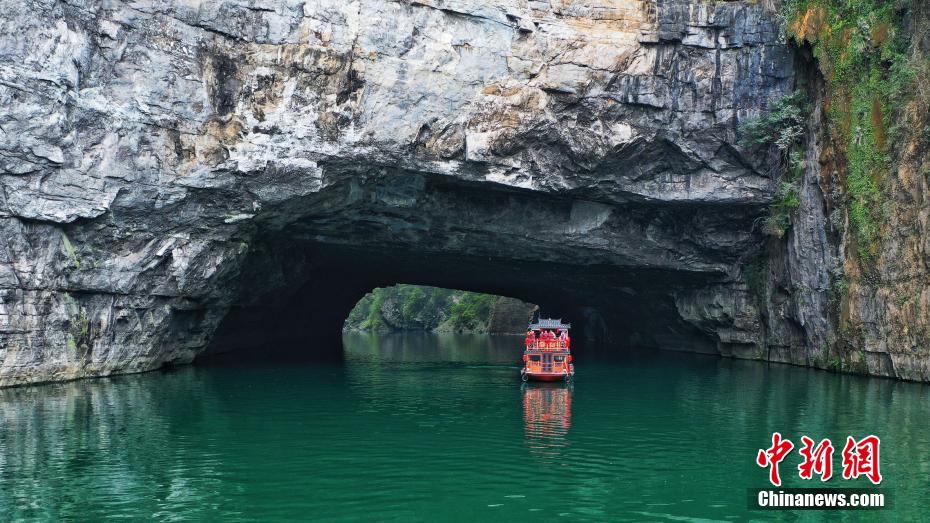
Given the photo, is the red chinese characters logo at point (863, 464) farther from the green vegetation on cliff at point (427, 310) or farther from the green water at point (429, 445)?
the green vegetation on cliff at point (427, 310)

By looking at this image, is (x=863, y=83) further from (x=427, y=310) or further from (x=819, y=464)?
(x=427, y=310)

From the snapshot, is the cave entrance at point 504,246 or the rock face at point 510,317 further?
the rock face at point 510,317

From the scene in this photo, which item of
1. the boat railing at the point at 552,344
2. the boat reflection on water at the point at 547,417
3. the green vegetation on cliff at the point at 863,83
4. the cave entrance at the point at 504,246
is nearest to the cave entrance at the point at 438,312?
the cave entrance at the point at 504,246

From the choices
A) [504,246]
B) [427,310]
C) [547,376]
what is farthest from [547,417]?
[427,310]

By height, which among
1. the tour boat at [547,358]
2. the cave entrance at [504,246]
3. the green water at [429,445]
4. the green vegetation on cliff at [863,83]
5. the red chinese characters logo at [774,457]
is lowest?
the green water at [429,445]

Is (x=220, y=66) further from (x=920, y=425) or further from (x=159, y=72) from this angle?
(x=920, y=425)

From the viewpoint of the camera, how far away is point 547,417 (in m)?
22.5

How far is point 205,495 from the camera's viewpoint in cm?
1404

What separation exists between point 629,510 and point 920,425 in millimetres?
11304

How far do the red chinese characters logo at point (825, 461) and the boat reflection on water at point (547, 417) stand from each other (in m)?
4.30

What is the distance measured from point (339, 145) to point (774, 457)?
19360 mm

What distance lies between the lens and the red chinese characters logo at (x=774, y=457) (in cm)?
1488

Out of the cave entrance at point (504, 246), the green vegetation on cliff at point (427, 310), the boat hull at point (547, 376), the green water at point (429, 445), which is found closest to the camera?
the green water at point (429, 445)

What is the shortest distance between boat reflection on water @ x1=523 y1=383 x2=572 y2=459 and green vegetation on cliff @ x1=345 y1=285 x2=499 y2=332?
193ft
